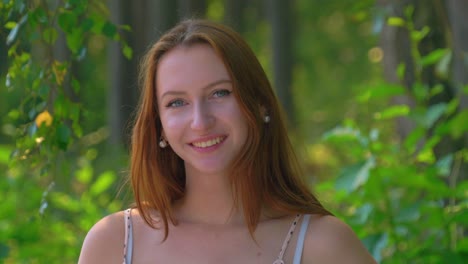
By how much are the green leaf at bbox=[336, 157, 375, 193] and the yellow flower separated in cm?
122

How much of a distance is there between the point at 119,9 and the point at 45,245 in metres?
6.93

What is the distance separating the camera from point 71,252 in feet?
→ 17.9

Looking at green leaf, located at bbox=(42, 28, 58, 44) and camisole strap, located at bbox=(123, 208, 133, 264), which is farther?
green leaf, located at bbox=(42, 28, 58, 44)

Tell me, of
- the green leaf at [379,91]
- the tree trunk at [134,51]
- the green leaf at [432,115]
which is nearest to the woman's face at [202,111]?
the green leaf at [379,91]

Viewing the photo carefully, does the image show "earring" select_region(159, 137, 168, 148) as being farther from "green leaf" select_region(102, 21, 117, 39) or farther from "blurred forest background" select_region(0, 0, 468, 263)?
"green leaf" select_region(102, 21, 117, 39)

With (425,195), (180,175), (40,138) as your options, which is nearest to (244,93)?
(180,175)

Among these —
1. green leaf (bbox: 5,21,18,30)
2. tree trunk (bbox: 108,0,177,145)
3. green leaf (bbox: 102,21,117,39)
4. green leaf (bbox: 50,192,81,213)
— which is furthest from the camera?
tree trunk (bbox: 108,0,177,145)

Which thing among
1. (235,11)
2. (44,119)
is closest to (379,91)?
(44,119)

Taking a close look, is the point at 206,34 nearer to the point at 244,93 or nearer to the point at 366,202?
the point at 244,93

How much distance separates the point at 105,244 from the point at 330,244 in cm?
67

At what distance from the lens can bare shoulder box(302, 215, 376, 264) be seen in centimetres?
275

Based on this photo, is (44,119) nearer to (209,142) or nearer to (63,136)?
(63,136)

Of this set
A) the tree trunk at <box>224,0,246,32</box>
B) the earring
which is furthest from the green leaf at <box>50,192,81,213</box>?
the tree trunk at <box>224,0,246,32</box>

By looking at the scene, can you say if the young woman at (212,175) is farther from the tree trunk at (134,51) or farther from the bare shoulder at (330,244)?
the tree trunk at (134,51)
